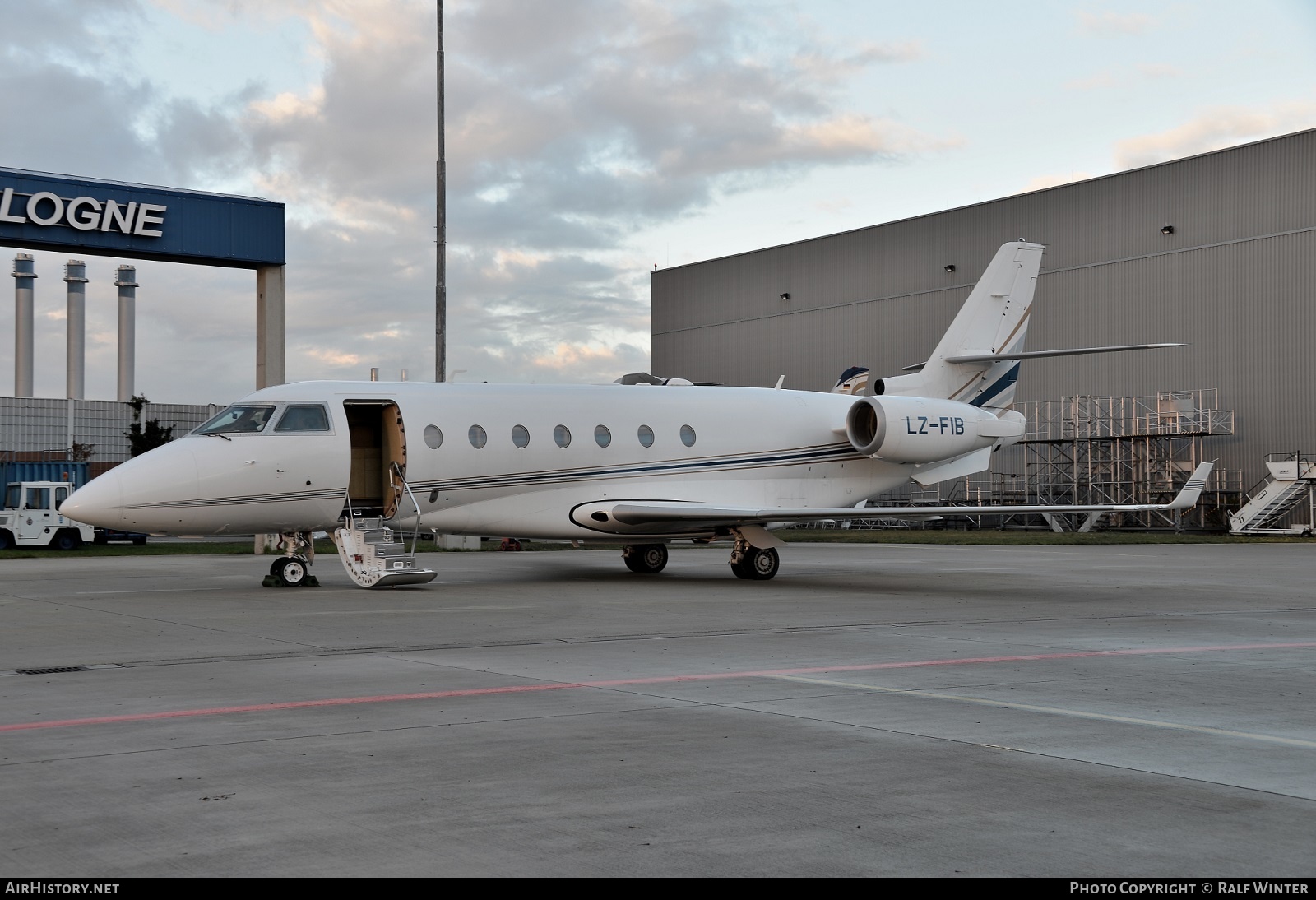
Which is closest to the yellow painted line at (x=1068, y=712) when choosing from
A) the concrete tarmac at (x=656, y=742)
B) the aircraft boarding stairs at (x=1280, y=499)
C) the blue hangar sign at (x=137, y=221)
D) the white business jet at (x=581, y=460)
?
the concrete tarmac at (x=656, y=742)

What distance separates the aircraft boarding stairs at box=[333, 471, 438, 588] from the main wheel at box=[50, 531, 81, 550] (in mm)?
21064

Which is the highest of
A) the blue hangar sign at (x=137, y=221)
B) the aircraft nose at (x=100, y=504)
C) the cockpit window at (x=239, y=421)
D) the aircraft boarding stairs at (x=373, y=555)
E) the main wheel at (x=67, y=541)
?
the blue hangar sign at (x=137, y=221)

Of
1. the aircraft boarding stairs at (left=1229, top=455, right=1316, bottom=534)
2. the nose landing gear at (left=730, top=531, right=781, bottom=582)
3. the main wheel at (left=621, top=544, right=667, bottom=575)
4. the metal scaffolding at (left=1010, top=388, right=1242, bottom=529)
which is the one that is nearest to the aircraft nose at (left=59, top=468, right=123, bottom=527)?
the main wheel at (left=621, top=544, right=667, bottom=575)

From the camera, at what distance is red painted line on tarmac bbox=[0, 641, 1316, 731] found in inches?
299

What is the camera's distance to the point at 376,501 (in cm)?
2025

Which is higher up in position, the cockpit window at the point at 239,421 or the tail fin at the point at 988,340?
the tail fin at the point at 988,340

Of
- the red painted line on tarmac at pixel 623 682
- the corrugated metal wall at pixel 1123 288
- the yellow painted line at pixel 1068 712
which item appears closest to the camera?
the yellow painted line at pixel 1068 712

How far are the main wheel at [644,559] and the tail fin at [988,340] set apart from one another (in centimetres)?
590

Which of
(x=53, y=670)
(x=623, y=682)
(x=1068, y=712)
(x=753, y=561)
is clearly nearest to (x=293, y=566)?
(x=753, y=561)

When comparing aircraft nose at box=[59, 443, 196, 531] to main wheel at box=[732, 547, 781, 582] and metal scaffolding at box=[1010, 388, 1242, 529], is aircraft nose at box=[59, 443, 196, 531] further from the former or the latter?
metal scaffolding at box=[1010, 388, 1242, 529]

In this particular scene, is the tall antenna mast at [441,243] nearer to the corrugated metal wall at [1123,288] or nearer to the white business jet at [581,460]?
the white business jet at [581,460]

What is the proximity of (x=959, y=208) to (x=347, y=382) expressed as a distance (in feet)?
141

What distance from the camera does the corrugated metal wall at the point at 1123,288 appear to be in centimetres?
4591

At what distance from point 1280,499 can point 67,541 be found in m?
41.0
